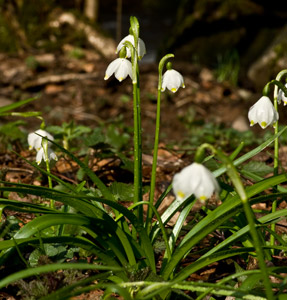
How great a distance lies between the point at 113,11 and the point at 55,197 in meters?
13.9

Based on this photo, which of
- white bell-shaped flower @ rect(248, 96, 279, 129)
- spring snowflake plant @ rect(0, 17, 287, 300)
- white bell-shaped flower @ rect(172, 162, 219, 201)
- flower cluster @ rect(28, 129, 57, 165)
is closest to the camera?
A: white bell-shaped flower @ rect(172, 162, 219, 201)

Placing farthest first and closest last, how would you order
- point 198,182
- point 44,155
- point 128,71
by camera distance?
point 44,155 < point 128,71 < point 198,182

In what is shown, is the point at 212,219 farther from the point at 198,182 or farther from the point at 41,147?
the point at 41,147

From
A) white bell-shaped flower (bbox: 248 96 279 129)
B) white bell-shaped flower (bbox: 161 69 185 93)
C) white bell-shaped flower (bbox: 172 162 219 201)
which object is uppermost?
white bell-shaped flower (bbox: 161 69 185 93)

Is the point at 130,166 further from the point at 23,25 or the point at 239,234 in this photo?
the point at 23,25

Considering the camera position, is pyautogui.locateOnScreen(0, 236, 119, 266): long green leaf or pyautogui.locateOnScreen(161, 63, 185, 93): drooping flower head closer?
pyautogui.locateOnScreen(0, 236, 119, 266): long green leaf

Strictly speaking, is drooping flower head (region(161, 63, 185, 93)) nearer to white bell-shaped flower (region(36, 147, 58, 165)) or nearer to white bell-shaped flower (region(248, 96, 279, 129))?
white bell-shaped flower (region(248, 96, 279, 129))

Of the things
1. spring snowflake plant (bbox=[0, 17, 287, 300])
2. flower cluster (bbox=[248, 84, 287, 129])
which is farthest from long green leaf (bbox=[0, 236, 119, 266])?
flower cluster (bbox=[248, 84, 287, 129])

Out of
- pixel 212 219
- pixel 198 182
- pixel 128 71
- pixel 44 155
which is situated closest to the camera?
pixel 198 182

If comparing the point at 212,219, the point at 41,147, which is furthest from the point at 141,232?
the point at 41,147

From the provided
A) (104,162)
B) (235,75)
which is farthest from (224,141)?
(235,75)

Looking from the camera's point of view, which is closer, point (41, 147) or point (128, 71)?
point (128, 71)

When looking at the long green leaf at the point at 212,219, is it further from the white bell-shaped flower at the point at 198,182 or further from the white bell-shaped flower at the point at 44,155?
the white bell-shaped flower at the point at 44,155

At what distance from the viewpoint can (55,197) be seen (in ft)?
5.05
